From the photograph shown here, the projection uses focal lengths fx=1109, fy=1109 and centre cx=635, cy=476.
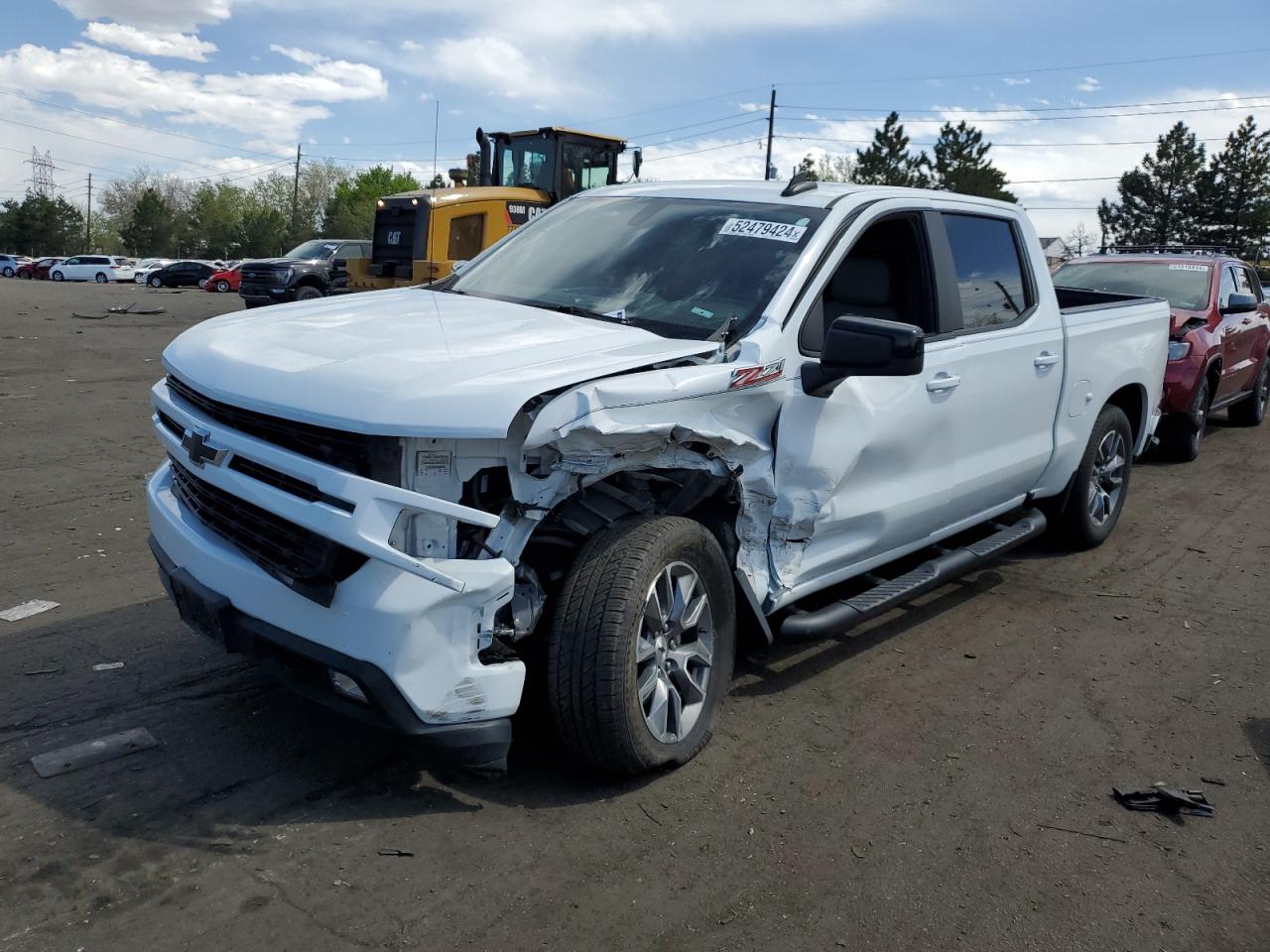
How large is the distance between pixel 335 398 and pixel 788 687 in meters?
2.33

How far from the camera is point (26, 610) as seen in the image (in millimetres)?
5059

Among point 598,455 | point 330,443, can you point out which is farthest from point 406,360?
point 598,455

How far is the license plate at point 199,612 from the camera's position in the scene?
3379 mm

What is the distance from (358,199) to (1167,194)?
2766 inches

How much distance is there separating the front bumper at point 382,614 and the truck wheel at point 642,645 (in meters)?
0.23

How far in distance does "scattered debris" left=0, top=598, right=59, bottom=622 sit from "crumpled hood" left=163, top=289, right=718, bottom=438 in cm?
179

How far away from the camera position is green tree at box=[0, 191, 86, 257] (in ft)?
277

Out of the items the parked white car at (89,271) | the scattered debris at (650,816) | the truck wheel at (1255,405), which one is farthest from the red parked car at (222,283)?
the scattered debris at (650,816)

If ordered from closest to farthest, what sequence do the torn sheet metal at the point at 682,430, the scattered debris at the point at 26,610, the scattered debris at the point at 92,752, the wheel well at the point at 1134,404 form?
the torn sheet metal at the point at 682,430, the scattered debris at the point at 92,752, the scattered debris at the point at 26,610, the wheel well at the point at 1134,404

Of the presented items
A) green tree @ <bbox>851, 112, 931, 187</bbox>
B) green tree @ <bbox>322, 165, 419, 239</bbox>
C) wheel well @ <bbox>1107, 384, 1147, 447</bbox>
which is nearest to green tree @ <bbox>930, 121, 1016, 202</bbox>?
green tree @ <bbox>851, 112, 931, 187</bbox>

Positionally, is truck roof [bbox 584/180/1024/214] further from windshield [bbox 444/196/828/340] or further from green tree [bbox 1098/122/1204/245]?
green tree [bbox 1098/122/1204/245]

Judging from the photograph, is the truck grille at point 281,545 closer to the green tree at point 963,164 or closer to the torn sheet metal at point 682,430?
the torn sheet metal at point 682,430

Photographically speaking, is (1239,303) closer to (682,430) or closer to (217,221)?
(682,430)

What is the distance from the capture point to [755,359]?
380 cm
